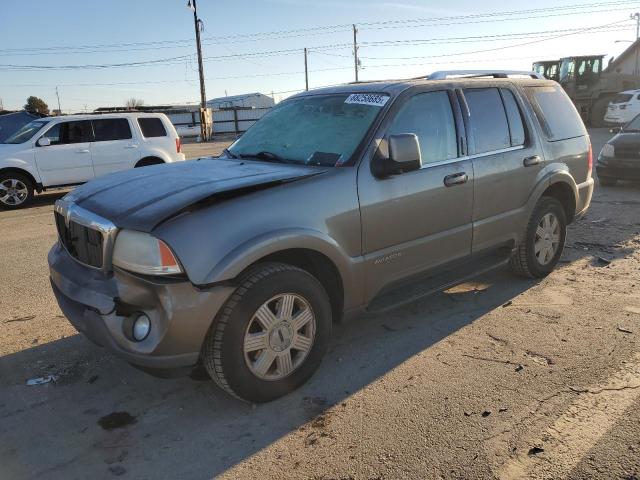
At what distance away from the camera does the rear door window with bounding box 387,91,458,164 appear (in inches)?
151

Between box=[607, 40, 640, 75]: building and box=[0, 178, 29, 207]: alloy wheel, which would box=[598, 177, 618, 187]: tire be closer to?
box=[0, 178, 29, 207]: alloy wheel

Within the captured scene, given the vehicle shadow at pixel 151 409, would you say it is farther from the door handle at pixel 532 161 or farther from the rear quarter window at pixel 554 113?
the rear quarter window at pixel 554 113

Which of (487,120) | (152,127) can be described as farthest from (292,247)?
(152,127)

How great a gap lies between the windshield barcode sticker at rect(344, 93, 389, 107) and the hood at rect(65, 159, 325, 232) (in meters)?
0.71

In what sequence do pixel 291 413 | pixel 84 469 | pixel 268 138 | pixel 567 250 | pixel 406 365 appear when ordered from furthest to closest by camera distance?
pixel 567 250 → pixel 268 138 → pixel 406 365 → pixel 291 413 → pixel 84 469

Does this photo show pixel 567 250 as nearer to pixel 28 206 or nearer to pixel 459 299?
pixel 459 299

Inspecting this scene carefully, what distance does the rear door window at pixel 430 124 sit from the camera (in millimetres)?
3836

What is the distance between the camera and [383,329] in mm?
4199

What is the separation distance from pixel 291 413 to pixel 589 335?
7.80 feet

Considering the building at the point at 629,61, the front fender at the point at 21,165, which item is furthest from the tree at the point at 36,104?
the building at the point at 629,61

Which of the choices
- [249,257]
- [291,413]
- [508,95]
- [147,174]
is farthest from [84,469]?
[508,95]

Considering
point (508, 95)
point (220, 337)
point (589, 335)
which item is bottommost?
point (589, 335)

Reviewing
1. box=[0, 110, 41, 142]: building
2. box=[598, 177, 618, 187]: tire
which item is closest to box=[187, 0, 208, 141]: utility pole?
box=[0, 110, 41, 142]: building

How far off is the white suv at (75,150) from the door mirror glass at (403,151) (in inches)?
373
